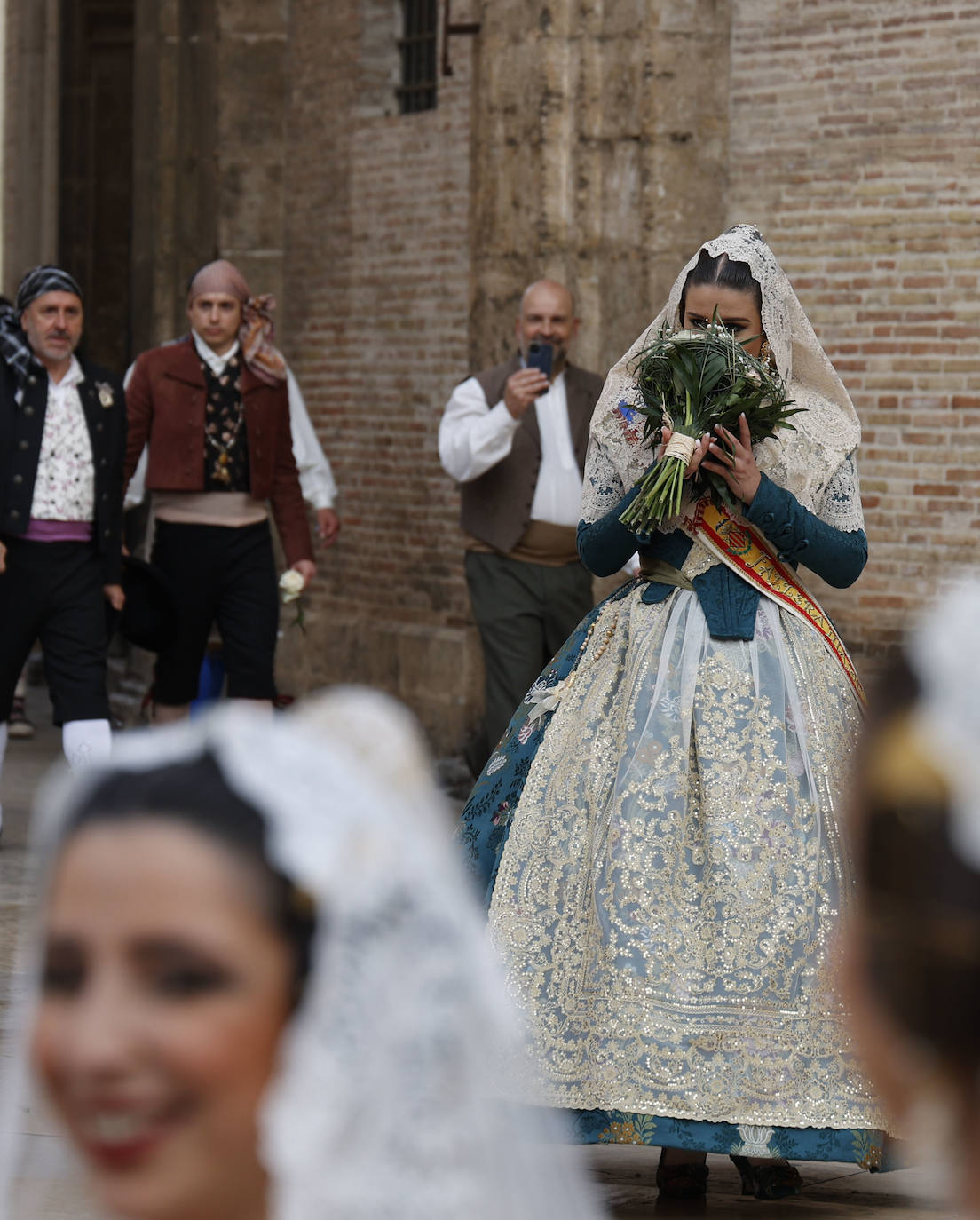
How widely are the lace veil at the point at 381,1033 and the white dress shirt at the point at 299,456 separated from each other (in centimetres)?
656

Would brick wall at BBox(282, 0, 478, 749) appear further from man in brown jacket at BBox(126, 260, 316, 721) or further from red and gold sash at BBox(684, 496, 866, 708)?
red and gold sash at BBox(684, 496, 866, 708)

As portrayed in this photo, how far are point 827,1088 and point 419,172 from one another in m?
7.45

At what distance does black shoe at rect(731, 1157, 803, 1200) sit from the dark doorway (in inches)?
560

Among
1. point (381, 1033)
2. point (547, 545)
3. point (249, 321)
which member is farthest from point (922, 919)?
point (249, 321)

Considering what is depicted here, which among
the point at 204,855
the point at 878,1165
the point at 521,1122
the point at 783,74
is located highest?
the point at 783,74

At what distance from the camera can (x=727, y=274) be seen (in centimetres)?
444

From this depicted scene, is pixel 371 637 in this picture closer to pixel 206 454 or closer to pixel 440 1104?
pixel 206 454

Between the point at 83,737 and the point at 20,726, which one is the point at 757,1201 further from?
the point at 20,726

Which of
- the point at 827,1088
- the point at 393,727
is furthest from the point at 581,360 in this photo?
the point at 393,727

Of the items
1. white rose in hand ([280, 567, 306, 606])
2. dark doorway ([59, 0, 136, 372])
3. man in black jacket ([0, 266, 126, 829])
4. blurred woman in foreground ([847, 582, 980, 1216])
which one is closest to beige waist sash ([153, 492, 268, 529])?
white rose in hand ([280, 567, 306, 606])

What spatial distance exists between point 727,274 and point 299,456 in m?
3.99

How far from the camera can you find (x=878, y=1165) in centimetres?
397

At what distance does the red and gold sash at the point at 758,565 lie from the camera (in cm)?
436

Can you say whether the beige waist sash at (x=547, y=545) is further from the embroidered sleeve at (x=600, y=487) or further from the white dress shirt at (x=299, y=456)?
the embroidered sleeve at (x=600, y=487)
